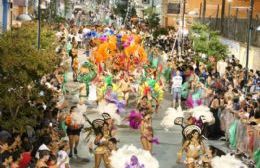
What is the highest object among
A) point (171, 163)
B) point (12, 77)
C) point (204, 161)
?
point (12, 77)

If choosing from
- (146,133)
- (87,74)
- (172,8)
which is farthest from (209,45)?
(172,8)

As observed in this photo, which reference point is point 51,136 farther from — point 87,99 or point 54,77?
point 87,99

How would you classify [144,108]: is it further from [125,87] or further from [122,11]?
[122,11]

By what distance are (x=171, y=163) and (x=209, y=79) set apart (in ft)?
28.1

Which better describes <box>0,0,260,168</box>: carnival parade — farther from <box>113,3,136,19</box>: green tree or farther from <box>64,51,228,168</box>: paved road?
<box>113,3,136,19</box>: green tree

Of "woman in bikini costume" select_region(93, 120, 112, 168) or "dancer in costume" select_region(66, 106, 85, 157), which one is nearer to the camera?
"woman in bikini costume" select_region(93, 120, 112, 168)

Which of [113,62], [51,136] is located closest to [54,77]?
[113,62]

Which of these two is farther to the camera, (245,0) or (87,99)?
(245,0)

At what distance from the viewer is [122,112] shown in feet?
80.3

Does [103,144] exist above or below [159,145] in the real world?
above

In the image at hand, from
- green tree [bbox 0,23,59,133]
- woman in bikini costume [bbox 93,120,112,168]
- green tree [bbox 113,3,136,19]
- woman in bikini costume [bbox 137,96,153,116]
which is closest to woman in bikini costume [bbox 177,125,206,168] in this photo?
woman in bikini costume [bbox 93,120,112,168]

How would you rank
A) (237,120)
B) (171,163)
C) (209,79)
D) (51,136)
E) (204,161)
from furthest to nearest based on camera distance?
(209,79), (237,120), (171,163), (51,136), (204,161)

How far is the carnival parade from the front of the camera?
13.4 meters

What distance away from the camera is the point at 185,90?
26.2 metres
